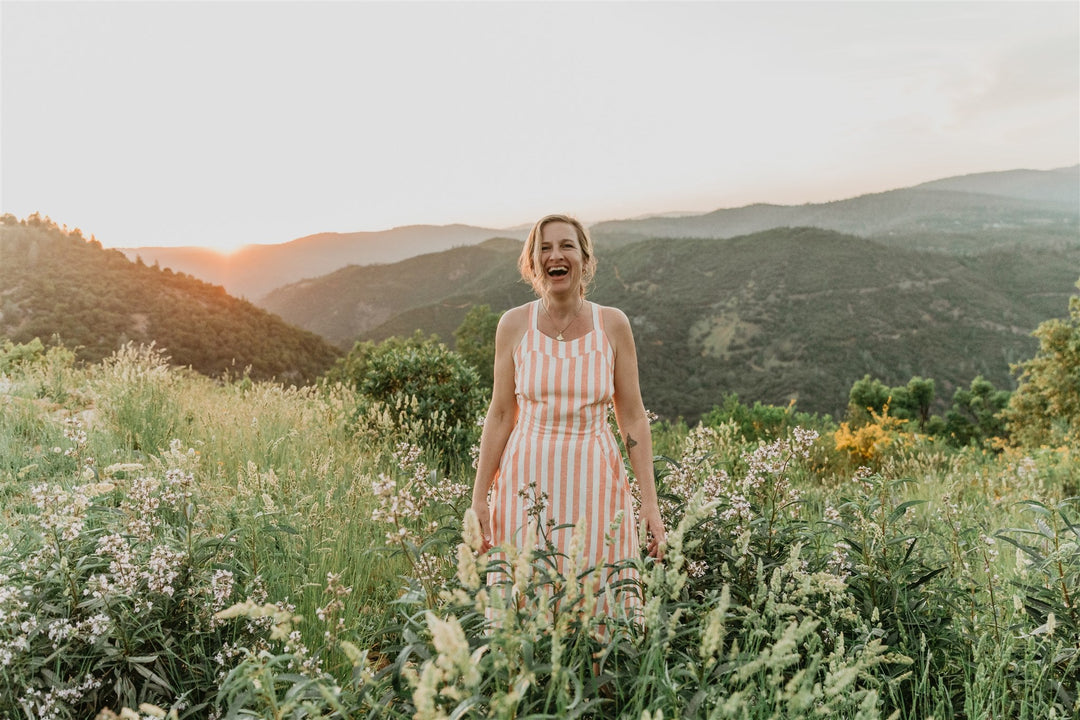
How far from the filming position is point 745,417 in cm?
1415

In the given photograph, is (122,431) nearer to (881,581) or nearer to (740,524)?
(740,524)

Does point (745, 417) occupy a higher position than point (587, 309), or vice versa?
point (587, 309)

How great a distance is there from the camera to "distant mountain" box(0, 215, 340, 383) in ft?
83.3

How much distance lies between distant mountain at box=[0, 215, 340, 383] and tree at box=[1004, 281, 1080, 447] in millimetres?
29798

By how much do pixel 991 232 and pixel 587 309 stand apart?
130m

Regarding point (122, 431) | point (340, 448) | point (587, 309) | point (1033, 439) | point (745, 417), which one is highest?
point (587, 309)

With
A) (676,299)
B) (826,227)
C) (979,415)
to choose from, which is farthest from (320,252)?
(826,227)

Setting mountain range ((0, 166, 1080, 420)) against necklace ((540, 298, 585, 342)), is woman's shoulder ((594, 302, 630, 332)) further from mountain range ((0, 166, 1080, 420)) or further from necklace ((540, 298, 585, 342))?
mountain range ((0, 166, 1080, 420))

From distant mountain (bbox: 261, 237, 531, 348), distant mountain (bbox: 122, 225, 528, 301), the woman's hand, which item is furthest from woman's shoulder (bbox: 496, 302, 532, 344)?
distant mountain (bbox: 261, 237, 531, 348)

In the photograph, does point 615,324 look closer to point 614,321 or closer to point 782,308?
point 614,321

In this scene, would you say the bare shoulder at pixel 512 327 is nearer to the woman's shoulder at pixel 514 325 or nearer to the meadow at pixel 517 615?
the woman's shoulder at pixel 514 325

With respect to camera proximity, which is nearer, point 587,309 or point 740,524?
point 740,524

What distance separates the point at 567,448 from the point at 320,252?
86.4 meters

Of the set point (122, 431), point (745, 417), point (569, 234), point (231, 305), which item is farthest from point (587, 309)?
point (231, 305)
